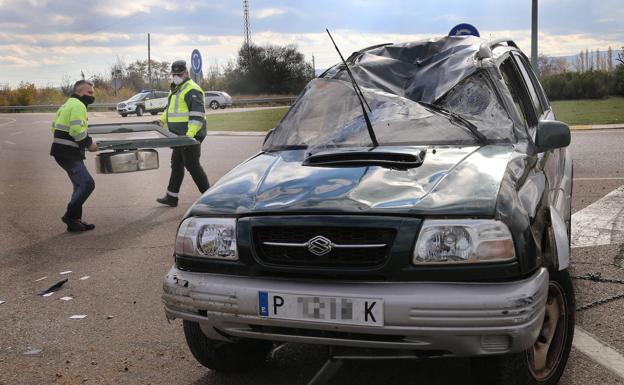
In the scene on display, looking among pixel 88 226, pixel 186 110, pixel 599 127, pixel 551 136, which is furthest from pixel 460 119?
pixel 599 127

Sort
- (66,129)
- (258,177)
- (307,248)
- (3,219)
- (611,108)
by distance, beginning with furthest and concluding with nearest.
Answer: (611,108) < (3,219) < (66,129) < (258,177) < (307,248)

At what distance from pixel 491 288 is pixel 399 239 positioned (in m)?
0.42

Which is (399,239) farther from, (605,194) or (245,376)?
(605,194)

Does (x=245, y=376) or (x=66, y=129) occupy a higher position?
(x=66, y=129)

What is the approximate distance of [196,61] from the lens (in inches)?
1048

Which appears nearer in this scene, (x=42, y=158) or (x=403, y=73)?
(x=403, y=73)

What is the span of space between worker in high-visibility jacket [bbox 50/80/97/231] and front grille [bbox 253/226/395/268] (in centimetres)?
596

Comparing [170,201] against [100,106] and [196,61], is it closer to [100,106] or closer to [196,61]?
[196,61]

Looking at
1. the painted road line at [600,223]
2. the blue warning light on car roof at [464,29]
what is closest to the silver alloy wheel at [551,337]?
the painted road line at [600,223]

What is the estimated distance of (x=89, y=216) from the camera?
9977mm

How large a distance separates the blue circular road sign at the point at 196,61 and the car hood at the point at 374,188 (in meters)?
23.0

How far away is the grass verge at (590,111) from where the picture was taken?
24594mm

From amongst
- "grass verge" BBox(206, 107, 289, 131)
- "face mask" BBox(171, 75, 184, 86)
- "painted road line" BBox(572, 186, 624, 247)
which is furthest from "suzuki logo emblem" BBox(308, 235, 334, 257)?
"grass verge" BBox(206, 107, 289, 131)

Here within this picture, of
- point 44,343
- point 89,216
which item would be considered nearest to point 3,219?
point 89,216
